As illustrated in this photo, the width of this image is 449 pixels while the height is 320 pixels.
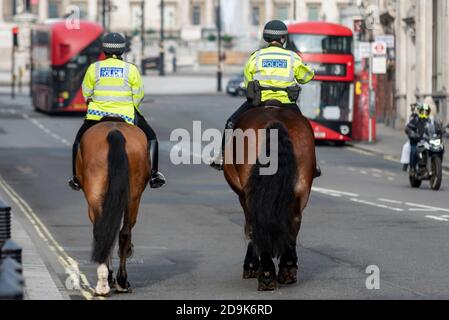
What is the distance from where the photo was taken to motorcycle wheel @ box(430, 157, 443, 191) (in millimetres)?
28406

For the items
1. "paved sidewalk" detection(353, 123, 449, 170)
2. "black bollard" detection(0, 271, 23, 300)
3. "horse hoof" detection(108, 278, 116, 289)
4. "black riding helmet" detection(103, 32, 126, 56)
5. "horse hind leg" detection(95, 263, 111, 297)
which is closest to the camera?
"black bollard" detection(0, 271, 23, 300)

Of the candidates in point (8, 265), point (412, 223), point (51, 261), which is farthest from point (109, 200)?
point (412, 223)

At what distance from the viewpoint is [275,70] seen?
1420cm

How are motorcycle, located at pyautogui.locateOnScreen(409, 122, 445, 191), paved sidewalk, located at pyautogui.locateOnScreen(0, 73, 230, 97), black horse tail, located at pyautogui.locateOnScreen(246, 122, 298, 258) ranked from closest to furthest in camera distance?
black horse tail, located at pyautogui.locateOnScreen(246, 122, 298, 258)
motorcycle, located at pyautogui.locateOnScreen(409, 122, 445, 191)
paved sidewalk, located at pyautogui.locateOnScreen(0, 73, 230, 97)

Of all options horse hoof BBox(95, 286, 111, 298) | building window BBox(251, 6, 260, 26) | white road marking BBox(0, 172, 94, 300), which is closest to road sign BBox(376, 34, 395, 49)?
white road marking BBox(0, 172, 94, 300)

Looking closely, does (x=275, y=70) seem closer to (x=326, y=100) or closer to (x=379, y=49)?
(x=326, y=100)

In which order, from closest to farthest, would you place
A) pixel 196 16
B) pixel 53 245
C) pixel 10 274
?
pixel 10 274 < pixel 53 245 < pixel 196 16

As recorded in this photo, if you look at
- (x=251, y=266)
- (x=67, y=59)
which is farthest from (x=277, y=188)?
(x=67, y=59)

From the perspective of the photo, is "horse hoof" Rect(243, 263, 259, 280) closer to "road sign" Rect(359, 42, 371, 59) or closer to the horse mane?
the horse mane

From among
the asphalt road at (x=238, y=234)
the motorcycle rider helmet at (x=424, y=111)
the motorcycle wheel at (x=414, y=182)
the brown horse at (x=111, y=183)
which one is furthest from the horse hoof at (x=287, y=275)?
the motorcycle rider helmet at (x=424, y=111)

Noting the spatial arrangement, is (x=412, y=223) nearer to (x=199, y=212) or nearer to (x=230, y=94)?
(x=199, y=212)

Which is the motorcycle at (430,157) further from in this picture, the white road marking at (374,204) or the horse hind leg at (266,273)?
the horse hind leg at (266,273)

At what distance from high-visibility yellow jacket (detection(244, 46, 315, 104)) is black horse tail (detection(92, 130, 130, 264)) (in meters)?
1.69

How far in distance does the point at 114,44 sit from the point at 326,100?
1309 inches
